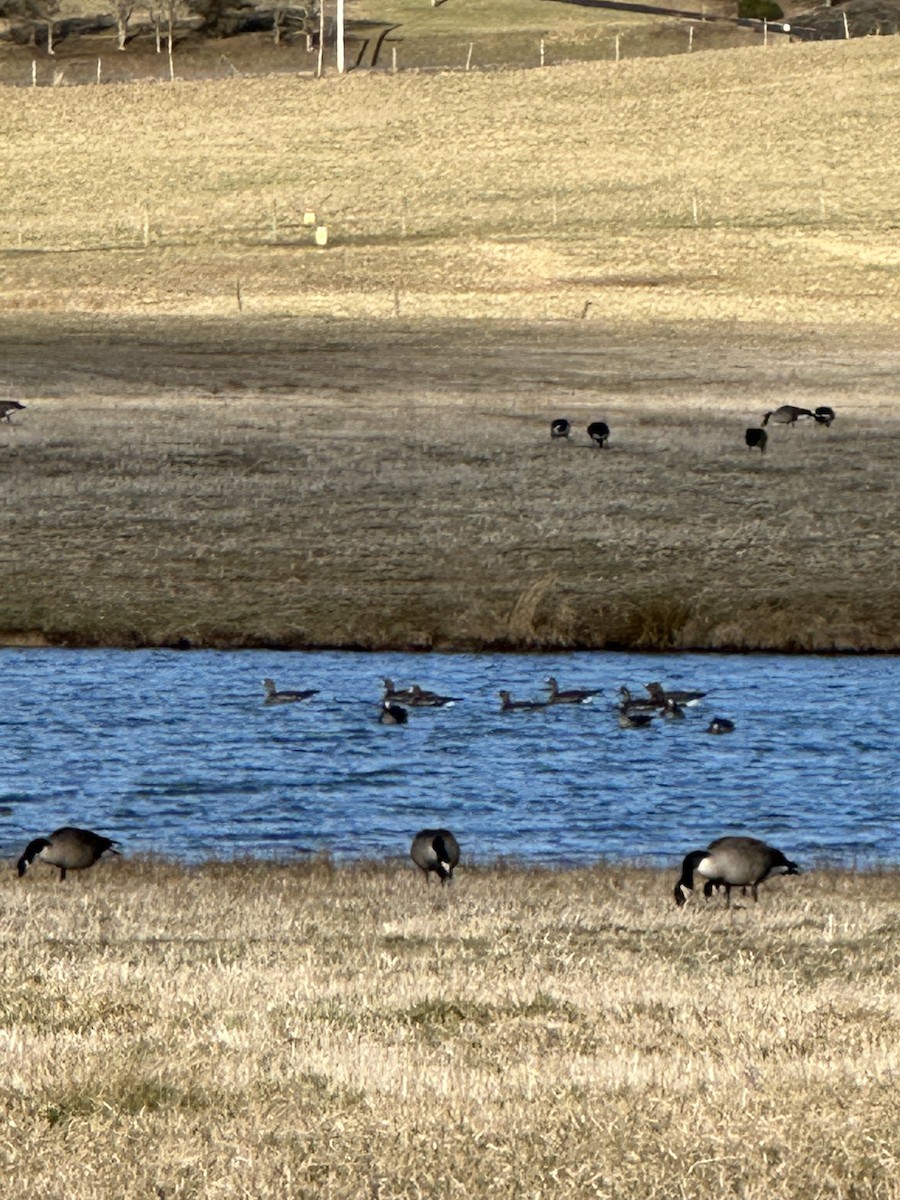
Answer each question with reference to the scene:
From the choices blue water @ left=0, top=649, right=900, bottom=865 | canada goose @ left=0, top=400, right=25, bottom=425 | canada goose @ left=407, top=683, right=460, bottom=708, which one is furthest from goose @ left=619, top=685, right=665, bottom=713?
canada goose @ left=0, top=400, right=25, bottom=425

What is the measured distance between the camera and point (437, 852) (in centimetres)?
1523

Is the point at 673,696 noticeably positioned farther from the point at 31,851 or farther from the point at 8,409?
the point at 8,409

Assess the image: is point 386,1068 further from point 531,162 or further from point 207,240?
point 531,162

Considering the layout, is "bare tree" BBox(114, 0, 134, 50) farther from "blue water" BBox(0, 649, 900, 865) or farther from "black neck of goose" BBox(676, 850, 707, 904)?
"black neck of goose" BBox(676, 850, 707, 904)

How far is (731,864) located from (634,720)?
825 centimetres

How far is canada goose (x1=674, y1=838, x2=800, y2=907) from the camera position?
47.1 ft

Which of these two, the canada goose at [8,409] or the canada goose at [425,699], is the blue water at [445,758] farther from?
the canada goose at [8,409]

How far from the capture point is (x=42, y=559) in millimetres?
30812

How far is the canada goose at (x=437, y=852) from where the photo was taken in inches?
599

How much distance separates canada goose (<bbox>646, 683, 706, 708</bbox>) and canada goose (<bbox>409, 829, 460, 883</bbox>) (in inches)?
303

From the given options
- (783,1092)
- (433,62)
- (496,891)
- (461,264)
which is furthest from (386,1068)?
(433,62)

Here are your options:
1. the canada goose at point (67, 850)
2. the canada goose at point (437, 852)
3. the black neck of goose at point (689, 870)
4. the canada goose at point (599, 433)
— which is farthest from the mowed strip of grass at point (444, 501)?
the black neck of goose at point (689, 870)

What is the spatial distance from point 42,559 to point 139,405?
14.7 meters

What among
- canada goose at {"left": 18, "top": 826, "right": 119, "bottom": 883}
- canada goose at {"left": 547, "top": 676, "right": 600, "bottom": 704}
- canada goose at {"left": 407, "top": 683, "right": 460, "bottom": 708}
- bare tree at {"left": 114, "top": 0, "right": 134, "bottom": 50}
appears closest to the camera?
canada goose at {"left": 18, "top": 826, "right": 119, "bottom": 883}
